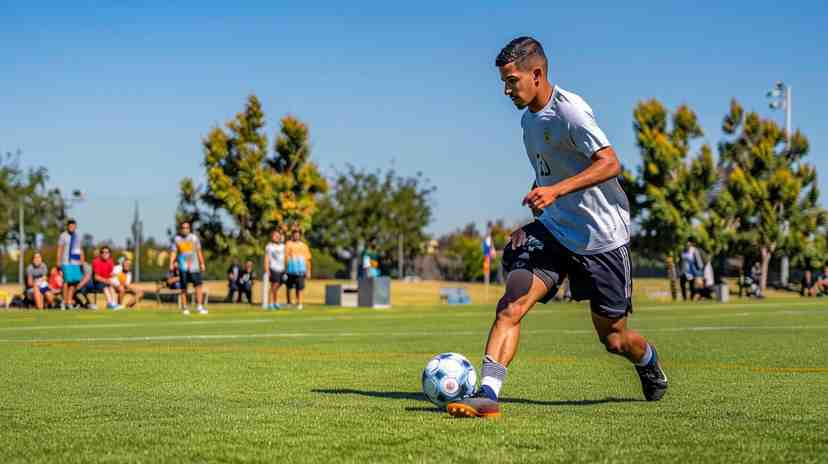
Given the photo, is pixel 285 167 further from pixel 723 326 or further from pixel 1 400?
pixel 1 400

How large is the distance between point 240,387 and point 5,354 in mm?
4637

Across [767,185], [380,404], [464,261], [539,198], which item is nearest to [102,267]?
[380,404]

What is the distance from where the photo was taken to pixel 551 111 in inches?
262

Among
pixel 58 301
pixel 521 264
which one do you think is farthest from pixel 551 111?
pixel 58 301

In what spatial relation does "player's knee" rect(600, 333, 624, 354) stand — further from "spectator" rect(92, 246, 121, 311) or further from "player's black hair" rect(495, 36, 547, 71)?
"spectator" rect(92, 246, 121, 311)

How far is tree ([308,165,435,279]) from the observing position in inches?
3081

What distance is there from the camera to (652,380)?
283 inches

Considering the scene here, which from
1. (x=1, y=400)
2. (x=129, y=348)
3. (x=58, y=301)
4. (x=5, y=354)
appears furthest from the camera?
(x=58, y=301)

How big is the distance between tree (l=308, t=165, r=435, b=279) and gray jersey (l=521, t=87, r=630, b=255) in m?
69.6

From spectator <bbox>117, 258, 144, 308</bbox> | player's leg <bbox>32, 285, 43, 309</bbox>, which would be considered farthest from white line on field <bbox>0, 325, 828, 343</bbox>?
spectator <bbox>117, 258, 144, 308</bbox>

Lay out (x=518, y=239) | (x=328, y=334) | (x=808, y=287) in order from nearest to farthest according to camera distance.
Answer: (x=518, y=239) → (x=328, y=334) → (x=808, y=287)

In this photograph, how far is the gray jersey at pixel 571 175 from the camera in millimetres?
6582

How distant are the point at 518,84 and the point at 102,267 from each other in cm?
2521

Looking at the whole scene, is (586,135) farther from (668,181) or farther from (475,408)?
(668,181)
